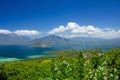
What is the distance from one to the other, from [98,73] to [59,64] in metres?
3.76

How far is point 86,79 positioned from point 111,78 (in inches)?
58.4

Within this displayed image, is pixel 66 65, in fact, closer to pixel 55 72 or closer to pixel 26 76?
pixel 55 72

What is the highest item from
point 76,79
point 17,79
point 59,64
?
point 59,64

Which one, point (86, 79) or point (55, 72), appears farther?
point (55, 72)

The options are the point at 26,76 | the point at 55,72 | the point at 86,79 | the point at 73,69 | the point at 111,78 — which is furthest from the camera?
the point at 26,76

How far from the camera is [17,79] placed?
47000mm

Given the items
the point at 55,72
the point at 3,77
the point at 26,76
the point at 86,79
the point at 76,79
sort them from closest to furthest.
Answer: the point at 86,79, the point at 76,79, the point at 55,72, the point at 3,77, the point at 26,76

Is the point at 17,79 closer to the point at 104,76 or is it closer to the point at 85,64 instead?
the point at 85,64

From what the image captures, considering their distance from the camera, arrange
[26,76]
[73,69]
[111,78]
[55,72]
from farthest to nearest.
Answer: [26,76], [73,69], [55,72], [111,78]

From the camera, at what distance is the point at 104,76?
30.5 feet

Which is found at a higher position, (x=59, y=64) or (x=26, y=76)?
(x=59, y=64)

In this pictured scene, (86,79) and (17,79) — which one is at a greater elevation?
(86,79)

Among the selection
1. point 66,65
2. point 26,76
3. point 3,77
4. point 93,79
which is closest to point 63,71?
→ point 66,65

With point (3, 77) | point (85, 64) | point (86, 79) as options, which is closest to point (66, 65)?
point (85, 64)
